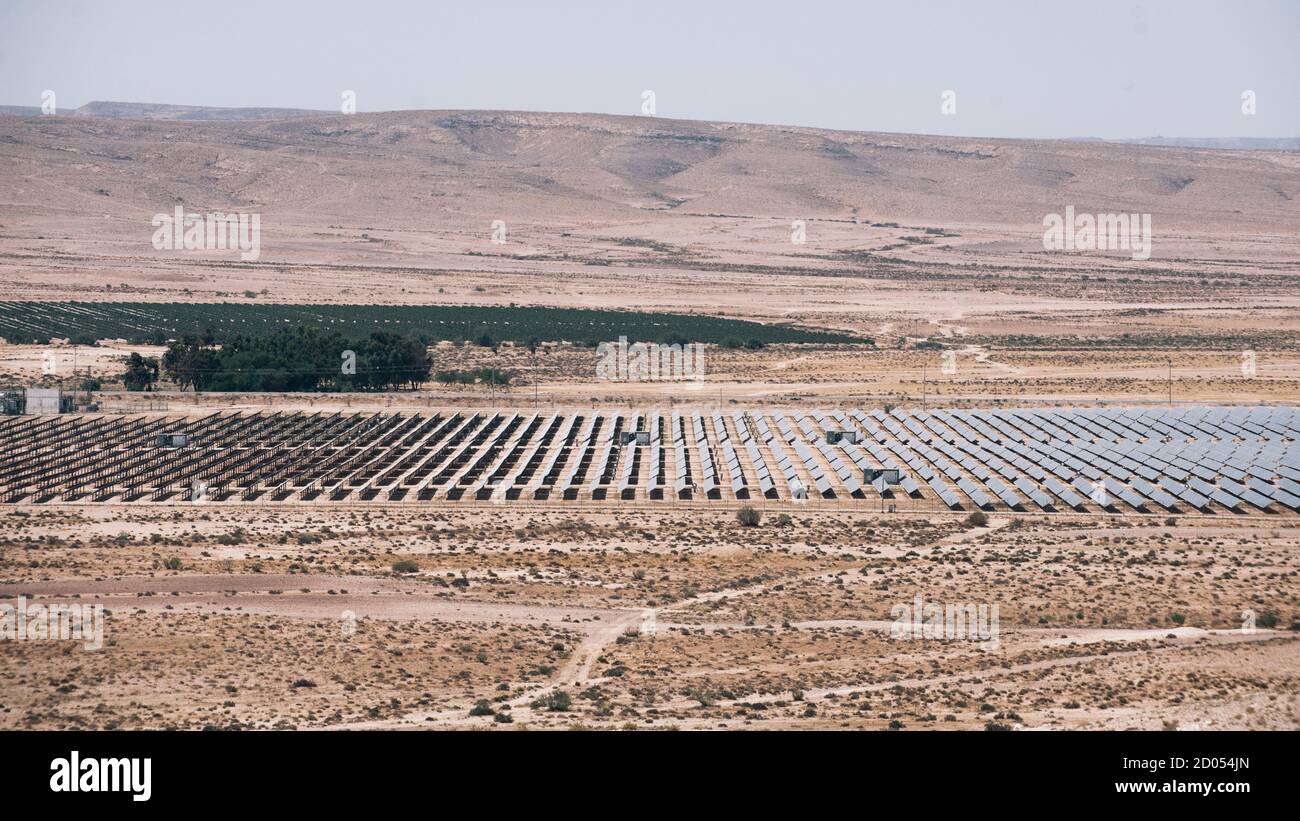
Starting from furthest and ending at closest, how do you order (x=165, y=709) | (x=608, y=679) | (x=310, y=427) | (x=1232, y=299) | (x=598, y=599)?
(x=1232, y=299)
(x=310, y=427)
(x=598, y=599)
(x=608, y=679)
(x=165, y=709)

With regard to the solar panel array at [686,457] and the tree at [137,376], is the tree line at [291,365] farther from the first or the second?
the solar panel array at [686,457]

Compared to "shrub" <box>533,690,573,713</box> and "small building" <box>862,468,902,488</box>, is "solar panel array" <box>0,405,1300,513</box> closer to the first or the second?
"small building" <box>862,468,902,488</box>

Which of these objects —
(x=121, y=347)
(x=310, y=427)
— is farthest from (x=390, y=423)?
(x=121, y=347)

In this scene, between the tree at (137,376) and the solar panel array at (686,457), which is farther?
the tree at (137,376)

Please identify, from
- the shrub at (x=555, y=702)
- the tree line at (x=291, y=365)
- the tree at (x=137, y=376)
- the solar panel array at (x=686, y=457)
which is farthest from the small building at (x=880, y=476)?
the tree at (x=137, y=376)
